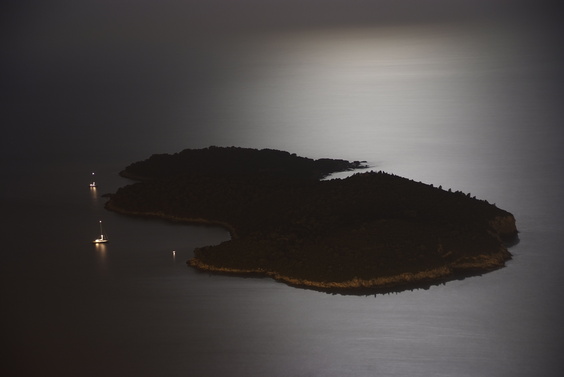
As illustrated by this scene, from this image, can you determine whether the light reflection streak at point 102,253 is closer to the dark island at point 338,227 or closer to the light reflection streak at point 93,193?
the dark island at point 338,227

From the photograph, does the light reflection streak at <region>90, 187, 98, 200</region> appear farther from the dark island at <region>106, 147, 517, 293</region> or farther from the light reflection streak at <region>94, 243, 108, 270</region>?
the light reflection streak at <region>94, 243, 108, 270</region>

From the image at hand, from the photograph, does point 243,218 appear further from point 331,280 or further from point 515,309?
point 515,309

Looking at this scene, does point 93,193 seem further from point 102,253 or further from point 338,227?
point 338,227

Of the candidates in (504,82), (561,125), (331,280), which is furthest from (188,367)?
(504,82)

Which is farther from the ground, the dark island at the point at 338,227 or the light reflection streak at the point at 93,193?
the light reflection streak at the point at 93,193

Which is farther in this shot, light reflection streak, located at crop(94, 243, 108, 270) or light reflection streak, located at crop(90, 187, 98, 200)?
light reflection streak, located at crop(90, 187, 98, 200)

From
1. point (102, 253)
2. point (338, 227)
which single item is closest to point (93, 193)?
point (102, 253)

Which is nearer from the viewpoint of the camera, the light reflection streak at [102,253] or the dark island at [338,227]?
the dark island at [338,227]

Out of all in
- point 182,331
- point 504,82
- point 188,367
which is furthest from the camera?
Result: point 504,82
